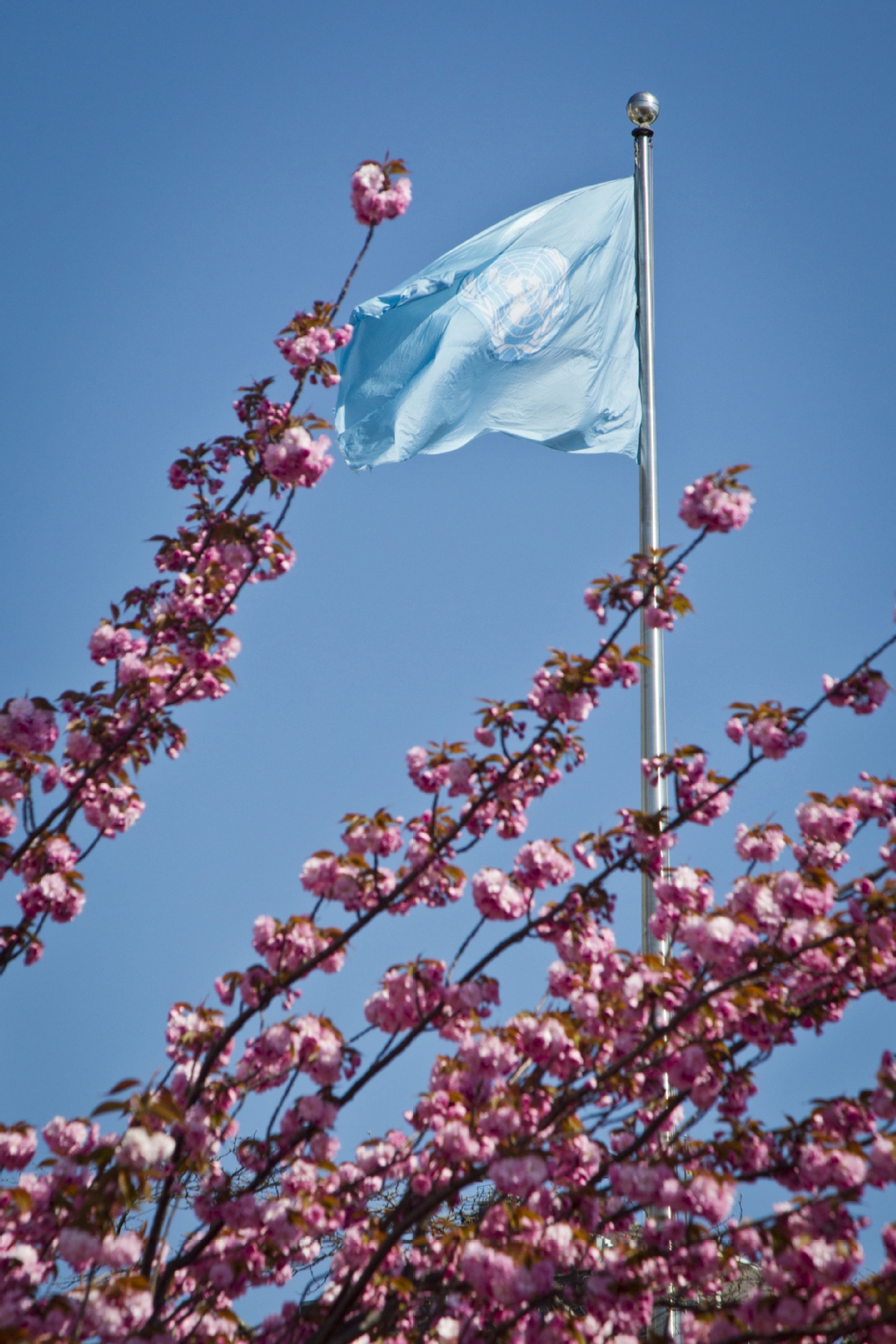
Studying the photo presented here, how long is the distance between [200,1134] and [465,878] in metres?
1.38

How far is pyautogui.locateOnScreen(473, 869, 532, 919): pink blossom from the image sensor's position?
15.0ft

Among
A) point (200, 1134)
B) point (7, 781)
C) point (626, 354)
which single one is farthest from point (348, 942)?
point (626, 354)

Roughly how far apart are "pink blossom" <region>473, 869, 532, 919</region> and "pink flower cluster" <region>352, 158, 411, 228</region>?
3346 mm

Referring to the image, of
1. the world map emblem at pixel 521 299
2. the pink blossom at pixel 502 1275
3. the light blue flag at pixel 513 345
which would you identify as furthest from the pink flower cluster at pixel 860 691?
the world map emblem at pixel 521 299

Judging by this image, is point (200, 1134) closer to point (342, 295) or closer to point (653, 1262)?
point (653, 1262)

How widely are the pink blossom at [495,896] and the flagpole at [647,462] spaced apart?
4.50 feet

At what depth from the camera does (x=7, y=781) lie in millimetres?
4703

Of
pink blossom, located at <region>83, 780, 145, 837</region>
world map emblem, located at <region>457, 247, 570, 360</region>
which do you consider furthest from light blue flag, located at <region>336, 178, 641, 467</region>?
pink blossom, located at <region>83, 780, 145, 837</region>

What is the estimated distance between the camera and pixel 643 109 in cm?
990

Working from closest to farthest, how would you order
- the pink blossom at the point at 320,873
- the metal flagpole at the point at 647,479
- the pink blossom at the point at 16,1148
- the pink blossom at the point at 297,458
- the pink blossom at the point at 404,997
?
the pink blossom at the point at 16,1148, the pink blossom at the point at 404,997, the pink blossom at the point at 320,873, the pink blossom at the point at 297,458, the metal flagpole at the point at 647,479

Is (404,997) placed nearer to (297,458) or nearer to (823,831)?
(823,831)

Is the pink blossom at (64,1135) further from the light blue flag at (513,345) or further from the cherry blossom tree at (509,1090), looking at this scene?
the light blue flag at (513,345)

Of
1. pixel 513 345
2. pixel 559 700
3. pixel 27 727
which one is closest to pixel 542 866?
pixel 559 700

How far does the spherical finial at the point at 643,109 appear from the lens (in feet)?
32.5
